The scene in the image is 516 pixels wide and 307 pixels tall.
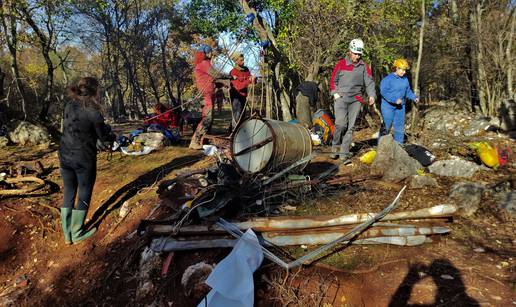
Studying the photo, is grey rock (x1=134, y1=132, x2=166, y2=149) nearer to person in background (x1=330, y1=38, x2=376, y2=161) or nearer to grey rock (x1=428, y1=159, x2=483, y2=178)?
person in background (x1=330, y1=38, x2=376, y2=161)

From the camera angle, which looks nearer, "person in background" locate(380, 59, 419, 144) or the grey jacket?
the grey jacket

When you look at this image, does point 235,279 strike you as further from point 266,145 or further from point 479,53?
point 479,53

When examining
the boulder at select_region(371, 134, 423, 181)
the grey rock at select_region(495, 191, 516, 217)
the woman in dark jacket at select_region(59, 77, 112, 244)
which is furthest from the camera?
the boulder at select_region(371, 134, 423, 181)

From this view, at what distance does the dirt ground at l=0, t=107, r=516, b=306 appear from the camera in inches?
109

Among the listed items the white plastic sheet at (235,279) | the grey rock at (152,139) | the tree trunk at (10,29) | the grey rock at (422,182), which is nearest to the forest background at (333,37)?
the tree trunk at (10,29)

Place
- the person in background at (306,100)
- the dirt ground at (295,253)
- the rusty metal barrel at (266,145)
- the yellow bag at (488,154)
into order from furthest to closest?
the person in background at (306,100) < the yellow bag at (488,154) < the rusty metal barrel at (266,145) < the dirt ground at (295,253)

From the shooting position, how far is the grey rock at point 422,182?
15.3 ft

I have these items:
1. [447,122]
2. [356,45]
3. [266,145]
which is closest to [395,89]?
[356,45]

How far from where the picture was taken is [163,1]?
84.4ft

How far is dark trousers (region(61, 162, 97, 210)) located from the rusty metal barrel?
6.29ft

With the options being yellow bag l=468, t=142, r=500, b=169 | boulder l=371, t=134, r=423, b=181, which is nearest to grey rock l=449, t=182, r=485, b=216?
boulder l=371, t=134, r=423, b=181

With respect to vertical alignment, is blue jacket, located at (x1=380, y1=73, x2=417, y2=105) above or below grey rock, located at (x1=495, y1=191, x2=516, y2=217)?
above

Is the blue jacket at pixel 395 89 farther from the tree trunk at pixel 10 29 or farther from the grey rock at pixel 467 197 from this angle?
the tree trunk at pixel 10 29

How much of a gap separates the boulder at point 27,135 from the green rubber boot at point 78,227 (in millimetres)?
5517
